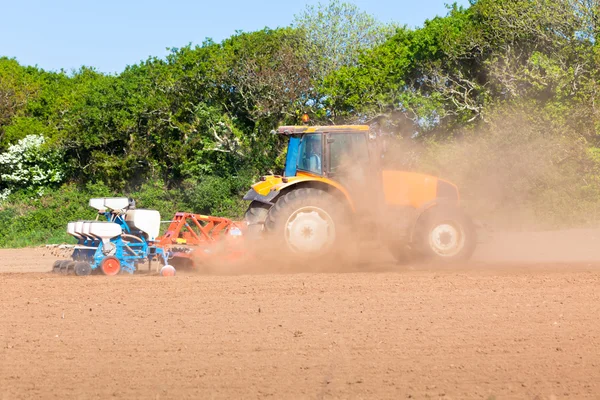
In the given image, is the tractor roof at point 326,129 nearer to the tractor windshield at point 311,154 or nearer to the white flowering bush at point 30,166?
the tractor windshield at point 311,154

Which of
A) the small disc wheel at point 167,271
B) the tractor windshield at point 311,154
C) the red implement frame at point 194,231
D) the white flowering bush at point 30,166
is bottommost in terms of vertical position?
the small disc wheel at point 167,271

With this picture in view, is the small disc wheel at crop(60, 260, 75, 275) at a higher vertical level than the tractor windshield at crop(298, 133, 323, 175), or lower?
lower

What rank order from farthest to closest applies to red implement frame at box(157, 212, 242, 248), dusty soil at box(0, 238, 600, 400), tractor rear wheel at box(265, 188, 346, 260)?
red implement frame at box(157, 212, 242, 248), tractor rear wheel at box(265, 188, 346, 260), dusty soil at box(0, 238, 600, 400)

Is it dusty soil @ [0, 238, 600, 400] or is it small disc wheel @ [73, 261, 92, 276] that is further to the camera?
small disc wheel @ [73, 261, 92, 276]

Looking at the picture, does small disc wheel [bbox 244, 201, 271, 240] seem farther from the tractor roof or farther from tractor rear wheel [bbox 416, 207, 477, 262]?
tractor rear wheel [bbox 416, 207, 477, 262]

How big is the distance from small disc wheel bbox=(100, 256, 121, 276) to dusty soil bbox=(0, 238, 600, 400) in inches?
35.2

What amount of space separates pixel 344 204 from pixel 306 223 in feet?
2.16

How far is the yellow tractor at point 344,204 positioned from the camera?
12492 mm

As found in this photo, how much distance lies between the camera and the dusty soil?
6180 millimetres

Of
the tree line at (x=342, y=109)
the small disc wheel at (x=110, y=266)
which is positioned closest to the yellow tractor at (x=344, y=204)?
the small disc wheel at (x=110, y=266)

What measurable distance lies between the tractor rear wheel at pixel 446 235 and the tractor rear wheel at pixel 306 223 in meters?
1.37

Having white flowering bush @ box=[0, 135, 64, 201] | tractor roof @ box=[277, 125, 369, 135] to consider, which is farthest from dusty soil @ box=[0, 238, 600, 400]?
white flowering bush @ box=[0, 135, 64, 201]

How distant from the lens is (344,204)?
12594 mm

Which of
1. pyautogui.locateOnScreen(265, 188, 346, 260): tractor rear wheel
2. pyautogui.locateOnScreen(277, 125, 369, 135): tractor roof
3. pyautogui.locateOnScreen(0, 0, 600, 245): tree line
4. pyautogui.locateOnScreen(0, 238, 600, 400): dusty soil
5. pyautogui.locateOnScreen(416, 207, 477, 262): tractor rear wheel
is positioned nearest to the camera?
pyautogui.locateOnScreen(0, 238, 600, 400): dusty soil
